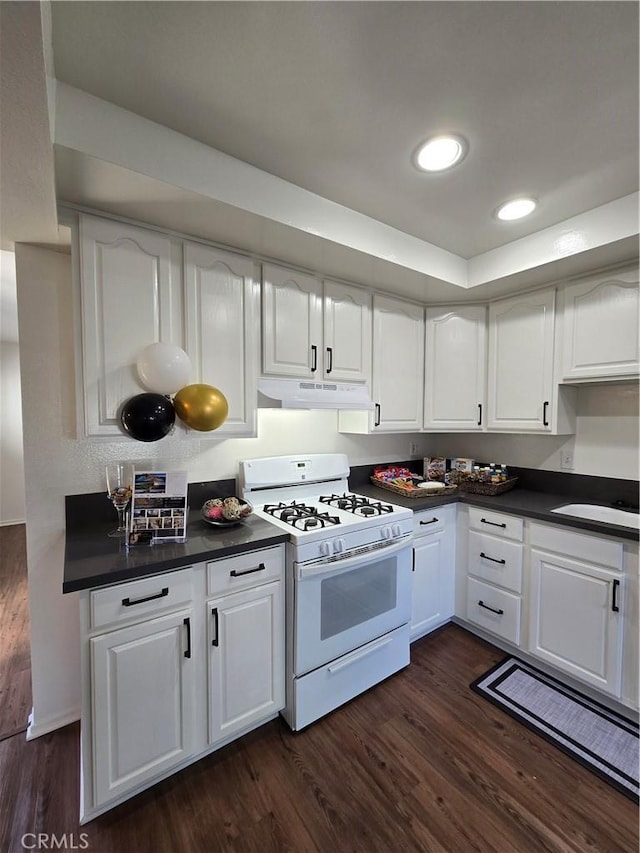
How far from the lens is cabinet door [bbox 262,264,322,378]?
6.35 feet

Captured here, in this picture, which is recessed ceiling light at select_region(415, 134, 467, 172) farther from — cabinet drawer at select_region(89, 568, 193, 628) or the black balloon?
cabinet drawer at select_region(89, 568, 193, 628)

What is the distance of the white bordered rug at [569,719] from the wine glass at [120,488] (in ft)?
6.62

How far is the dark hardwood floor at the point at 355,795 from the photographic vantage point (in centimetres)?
125

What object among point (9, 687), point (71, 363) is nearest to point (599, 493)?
point (71, 363)

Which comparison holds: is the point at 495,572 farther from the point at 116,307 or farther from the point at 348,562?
the point at 116,307

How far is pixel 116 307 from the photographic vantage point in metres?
1.53

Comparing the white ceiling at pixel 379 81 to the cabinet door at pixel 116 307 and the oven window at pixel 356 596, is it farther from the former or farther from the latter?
the oven window at pixel 356 596

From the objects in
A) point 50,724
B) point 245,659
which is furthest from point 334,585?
point 50,724

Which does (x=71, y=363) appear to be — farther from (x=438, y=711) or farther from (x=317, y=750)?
(x=438, y=711)

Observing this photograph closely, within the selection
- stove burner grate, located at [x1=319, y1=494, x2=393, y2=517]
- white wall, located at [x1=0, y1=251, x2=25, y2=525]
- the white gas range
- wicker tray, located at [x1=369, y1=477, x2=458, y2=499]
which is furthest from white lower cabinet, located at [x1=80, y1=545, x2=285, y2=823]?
white wall, located at [x1=0, y1=251, x2=25, y2=525]

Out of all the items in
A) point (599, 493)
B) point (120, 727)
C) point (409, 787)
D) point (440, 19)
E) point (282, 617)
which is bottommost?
point (409, 787)

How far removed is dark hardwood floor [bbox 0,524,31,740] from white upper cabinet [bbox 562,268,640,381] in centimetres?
346

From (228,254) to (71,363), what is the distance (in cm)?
92

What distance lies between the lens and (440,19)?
95 cm
